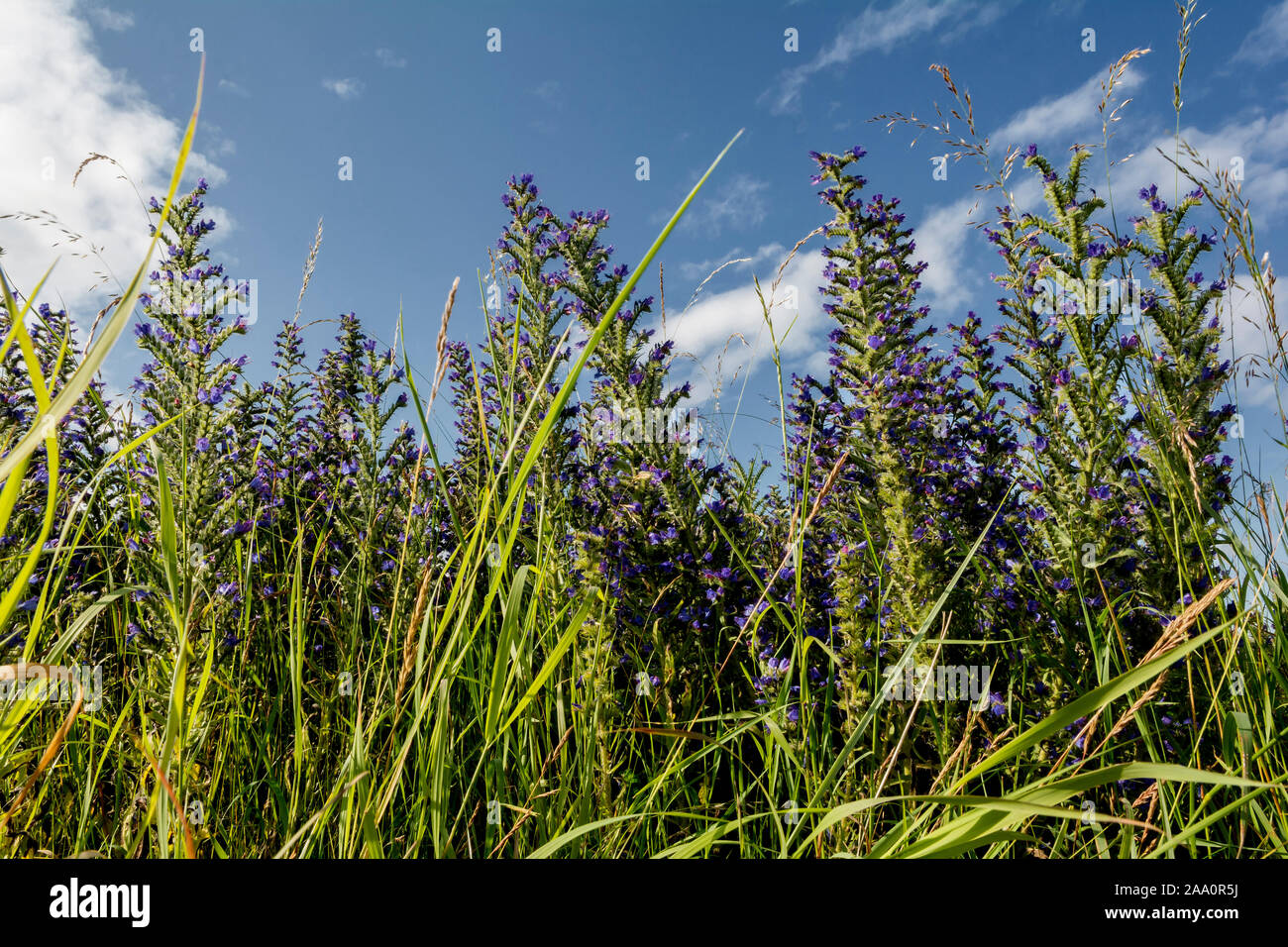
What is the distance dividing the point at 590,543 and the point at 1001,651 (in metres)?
2.08

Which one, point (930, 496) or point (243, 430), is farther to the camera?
point (243, 430)

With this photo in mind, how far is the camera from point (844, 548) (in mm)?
3041

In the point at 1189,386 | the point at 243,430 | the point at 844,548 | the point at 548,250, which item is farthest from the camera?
the point at 243,430

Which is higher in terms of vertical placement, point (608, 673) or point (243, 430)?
point (243, 430)

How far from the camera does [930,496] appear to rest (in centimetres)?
356

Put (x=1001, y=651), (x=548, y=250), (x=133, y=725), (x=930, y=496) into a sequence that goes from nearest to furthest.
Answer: (x=133, y=725) → (x=1001, y=651) → (x=930, y=496) → (x=548, y=250)
